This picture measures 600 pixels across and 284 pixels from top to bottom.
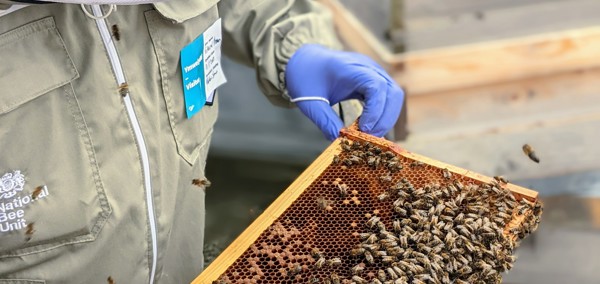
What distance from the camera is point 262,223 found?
215cm

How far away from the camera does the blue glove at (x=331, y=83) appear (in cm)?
273

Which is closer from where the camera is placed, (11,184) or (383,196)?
(11,184)

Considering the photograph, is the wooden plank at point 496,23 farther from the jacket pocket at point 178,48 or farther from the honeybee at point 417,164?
the jacket pocket at point 178,48

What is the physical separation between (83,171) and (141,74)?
1.05 feet

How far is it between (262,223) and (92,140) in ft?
1.80

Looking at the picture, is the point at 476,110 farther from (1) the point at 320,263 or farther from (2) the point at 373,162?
(1) the point at 320,263

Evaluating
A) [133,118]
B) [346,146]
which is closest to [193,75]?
[133,118]

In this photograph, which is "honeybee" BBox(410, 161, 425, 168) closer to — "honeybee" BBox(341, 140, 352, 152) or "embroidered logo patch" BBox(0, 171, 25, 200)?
"honeybee" BBox(341, 140, 352, 152)

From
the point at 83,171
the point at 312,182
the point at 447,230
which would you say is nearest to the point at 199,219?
the point at 312,182

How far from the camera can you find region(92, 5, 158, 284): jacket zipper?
75.8 inches

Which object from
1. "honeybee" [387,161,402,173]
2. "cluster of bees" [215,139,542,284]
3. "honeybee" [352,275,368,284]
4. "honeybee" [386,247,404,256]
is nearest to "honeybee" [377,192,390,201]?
"cluster of bees" [215,139,542,284]

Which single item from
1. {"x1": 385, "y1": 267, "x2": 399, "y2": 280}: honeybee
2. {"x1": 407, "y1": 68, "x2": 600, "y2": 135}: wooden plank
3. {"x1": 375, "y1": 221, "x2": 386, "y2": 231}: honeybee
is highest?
{"x1": 375, "y1": 221, "x2": 386, "y2": 231}: honeybee

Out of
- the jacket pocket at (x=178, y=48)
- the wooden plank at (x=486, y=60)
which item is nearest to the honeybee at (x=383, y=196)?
the jacket pocket at (x=178, y=48)

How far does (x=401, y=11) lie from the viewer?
4.90 m
